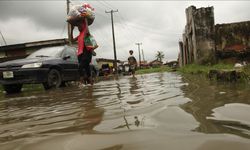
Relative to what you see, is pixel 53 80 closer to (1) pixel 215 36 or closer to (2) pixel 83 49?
(2) pixel 83 49

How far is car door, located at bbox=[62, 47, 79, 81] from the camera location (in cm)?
A: 978

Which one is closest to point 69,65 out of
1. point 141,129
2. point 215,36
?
point 215,36

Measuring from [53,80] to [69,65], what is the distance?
3.47ft

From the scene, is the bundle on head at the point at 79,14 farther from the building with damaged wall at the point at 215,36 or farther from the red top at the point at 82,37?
the building with damaged wall at the point at 215,36

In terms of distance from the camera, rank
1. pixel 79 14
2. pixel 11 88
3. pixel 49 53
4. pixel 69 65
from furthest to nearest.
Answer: pixel 69 65 → pixel 49 53 → pixel 11 88 → pixel 79 14

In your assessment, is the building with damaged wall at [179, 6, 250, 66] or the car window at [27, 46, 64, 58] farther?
the building with damaged wall at [179, 6, 250, 66]

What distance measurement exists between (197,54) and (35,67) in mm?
7772

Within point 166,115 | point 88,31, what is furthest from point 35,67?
point 166,115

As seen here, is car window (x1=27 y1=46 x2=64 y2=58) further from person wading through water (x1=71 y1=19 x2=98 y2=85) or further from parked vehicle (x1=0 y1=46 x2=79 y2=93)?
person wading through water (x1=71 y1=19 x2=98 y2=85)

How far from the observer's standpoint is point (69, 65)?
33.1 ft

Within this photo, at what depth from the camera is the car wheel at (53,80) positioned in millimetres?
8877

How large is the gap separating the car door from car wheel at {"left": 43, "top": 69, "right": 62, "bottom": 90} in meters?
0.41

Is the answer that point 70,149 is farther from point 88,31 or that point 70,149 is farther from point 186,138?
point 88,31

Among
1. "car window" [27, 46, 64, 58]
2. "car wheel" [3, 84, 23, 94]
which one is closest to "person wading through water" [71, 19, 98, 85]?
"car window" [27, 46, 64, 58]
